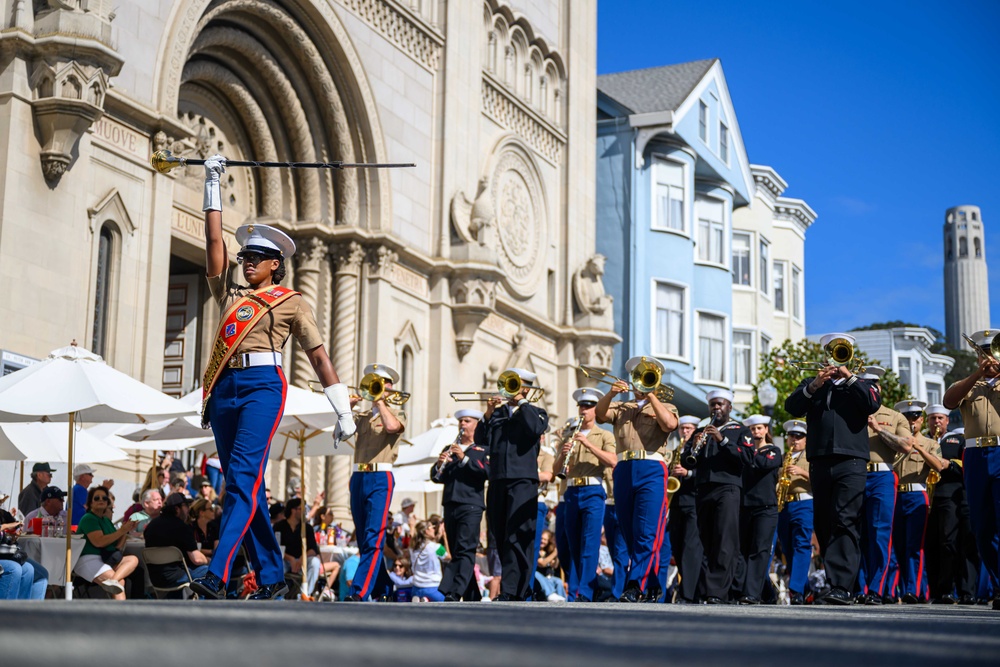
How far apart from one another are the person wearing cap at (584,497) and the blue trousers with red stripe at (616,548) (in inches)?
27.6

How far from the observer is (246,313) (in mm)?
8703

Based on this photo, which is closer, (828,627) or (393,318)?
(828,627)

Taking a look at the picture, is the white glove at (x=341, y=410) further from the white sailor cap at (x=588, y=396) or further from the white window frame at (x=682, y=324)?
the white window frame at (x=682, y=324)

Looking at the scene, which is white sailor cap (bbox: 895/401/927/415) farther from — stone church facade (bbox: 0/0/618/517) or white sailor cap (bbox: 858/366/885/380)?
stone church facade (bbox: 0/0/618/517)

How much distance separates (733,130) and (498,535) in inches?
1358

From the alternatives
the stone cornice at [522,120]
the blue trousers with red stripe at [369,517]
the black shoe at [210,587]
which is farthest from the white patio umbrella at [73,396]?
the stone cornice at [522,120]

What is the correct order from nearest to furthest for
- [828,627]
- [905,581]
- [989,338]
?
[828,627]
[989,338]
[905,581]

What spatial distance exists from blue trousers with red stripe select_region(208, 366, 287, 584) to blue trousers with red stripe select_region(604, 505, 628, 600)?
24.7 ft

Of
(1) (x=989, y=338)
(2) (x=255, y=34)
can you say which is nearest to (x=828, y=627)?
(1) (x=989, y=338)

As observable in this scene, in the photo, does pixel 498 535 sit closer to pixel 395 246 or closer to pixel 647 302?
pixel 395 246

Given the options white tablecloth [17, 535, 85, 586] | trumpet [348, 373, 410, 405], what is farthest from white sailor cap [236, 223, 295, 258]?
white tablecloth [17, 535, 85, 586]

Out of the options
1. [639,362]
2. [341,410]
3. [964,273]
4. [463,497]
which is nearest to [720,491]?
[639,362]

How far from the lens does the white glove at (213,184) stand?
9242 millimetres

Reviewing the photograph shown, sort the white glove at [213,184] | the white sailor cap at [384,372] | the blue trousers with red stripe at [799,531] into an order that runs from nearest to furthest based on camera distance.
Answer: the white glove at [213,184] → the white sailor cap at [384,372] → the blue trousers with red stripe at [799,531]
